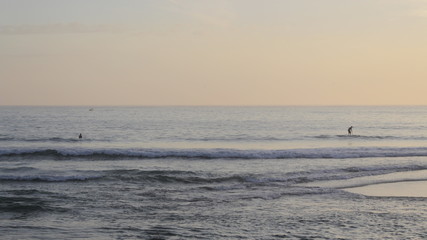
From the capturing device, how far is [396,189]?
2008 centimetres

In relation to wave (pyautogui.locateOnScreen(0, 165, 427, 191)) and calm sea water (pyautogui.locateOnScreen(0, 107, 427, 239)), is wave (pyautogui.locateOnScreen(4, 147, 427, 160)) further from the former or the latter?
wave (pyautogui.locateOnScreen(0, 165, 427, 191))

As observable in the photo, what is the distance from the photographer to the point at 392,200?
17.3 metres

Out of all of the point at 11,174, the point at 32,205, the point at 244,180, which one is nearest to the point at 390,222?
the point at 244,180

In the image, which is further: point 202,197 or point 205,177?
point 205,177

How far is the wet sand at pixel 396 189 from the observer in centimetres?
1888

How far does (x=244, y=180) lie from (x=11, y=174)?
11214 millimetres

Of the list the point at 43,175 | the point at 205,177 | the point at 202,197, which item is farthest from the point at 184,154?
the point at 202,197

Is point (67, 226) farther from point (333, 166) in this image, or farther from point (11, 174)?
point (333, 166)

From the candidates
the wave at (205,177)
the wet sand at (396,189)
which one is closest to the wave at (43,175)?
the wave at (205,177)

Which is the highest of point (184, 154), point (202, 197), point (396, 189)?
point (396, 189)

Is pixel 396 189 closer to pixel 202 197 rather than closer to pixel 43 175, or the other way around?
pixel 202 197

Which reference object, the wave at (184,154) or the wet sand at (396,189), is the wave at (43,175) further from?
the wet sand at (396,189)

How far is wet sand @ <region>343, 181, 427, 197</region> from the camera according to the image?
18875mm

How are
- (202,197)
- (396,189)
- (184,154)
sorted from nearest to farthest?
(202,197), (396,189), (184,154)
